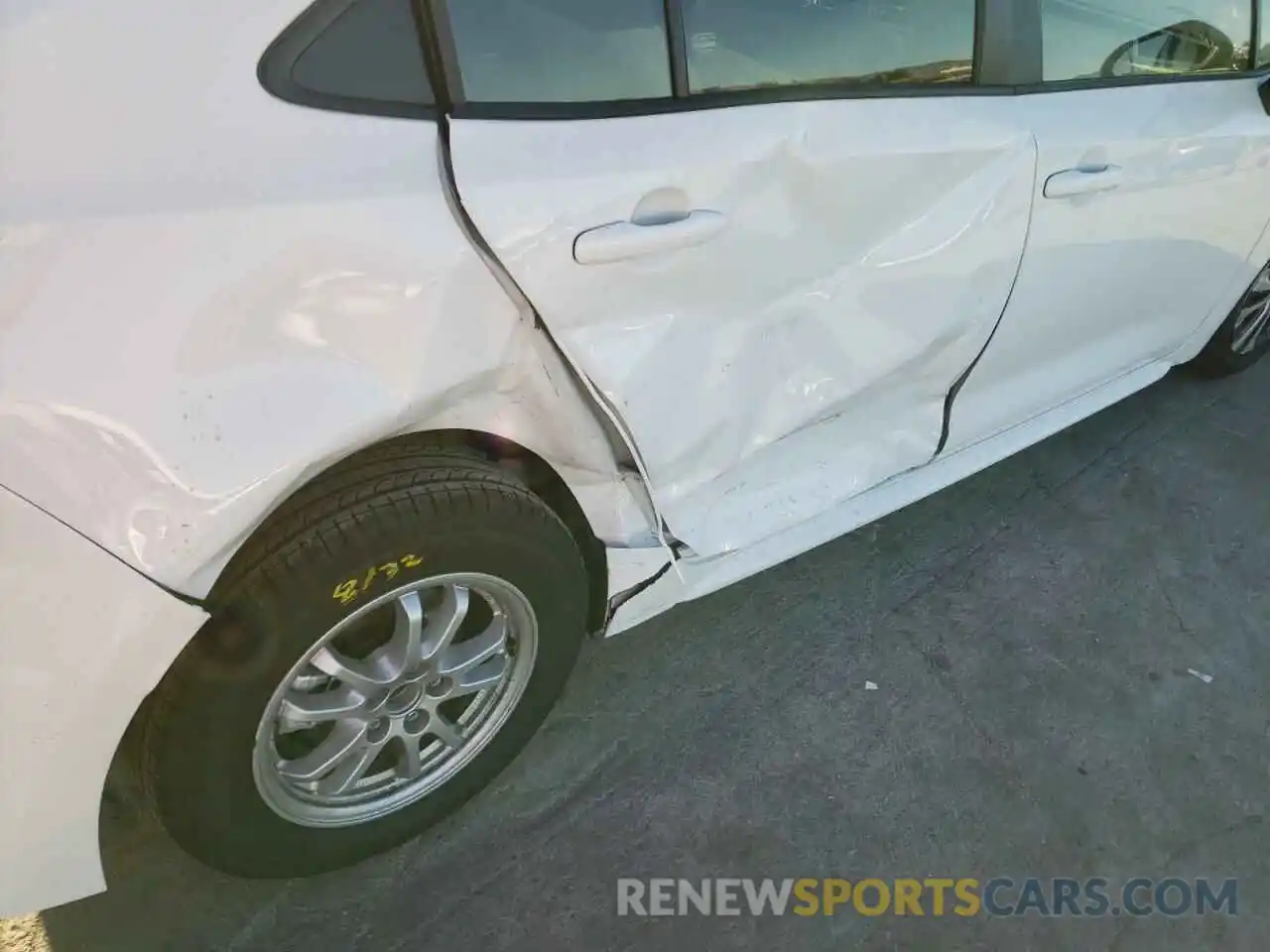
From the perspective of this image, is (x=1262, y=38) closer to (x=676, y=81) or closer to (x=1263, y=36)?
(x=1263, y=36)

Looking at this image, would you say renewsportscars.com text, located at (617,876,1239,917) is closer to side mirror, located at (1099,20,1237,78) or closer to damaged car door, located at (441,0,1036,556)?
damaged car door, located at (441,0,1036,556)

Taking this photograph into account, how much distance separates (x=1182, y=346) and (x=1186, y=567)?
0.78 meters

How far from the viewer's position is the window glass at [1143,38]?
2217 mm

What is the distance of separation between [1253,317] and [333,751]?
331cm

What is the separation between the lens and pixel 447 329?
146cm

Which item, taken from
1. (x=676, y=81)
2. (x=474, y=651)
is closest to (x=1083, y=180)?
(x=676, y=81)

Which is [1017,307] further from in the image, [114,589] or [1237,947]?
[114,589]

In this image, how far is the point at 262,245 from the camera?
1298 millimetres

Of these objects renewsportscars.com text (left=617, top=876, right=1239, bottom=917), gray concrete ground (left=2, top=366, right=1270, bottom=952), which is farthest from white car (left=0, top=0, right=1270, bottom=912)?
renewsportscars.com text (left=617, top=876, right=1239, bottom=917)

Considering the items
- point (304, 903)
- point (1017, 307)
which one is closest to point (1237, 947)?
point (1017, 307)

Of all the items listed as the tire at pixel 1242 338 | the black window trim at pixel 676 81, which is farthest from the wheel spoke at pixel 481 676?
the tire at pixel 1242 338

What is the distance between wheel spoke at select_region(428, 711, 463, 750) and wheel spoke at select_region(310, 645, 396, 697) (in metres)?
0.17

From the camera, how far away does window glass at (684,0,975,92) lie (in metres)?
1.72

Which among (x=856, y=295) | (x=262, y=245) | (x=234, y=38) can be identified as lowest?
(x=856, y=295)
